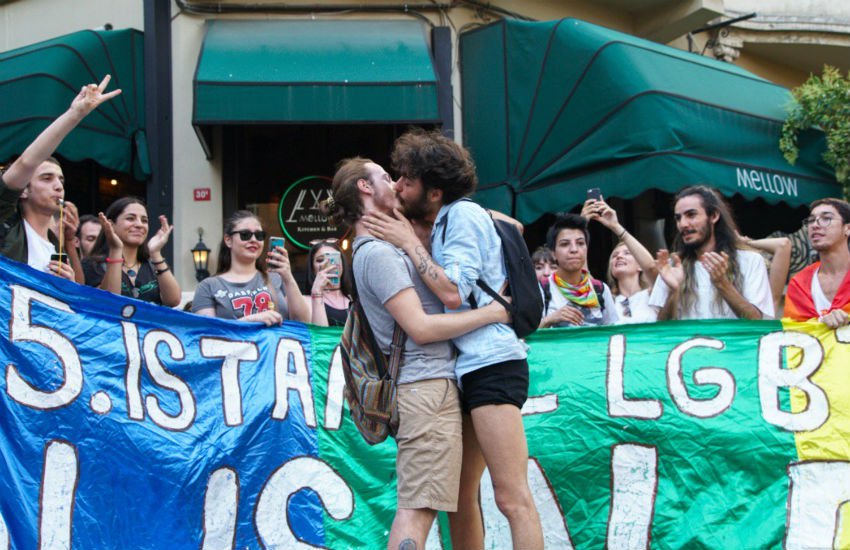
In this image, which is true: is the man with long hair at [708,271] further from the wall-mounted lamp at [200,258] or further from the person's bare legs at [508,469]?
the wall-mounted lamp at [200,258]

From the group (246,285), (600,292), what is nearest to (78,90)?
(246,285)

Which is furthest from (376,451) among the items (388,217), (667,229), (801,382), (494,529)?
(667,229)

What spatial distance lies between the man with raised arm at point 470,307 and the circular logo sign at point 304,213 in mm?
6175

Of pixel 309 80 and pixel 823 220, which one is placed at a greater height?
pixel 309 80

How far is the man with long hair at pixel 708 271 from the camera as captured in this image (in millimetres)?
4938

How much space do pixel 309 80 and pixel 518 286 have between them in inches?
228

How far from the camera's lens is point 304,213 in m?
9.69

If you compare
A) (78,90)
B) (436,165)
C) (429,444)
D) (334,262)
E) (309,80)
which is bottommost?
(429,444)

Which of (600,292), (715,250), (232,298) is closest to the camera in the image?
(715,250)

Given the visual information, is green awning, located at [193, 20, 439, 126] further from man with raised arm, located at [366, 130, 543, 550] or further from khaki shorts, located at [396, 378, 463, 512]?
khaki shorts, located at [396, 378, 463, 512]

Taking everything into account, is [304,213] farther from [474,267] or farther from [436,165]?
[474,267]

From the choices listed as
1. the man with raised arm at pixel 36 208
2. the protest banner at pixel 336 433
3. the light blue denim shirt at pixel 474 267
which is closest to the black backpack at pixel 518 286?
the light blue denim shirt at pixel 474 267

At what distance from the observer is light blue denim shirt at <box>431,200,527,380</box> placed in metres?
Result: 3.24

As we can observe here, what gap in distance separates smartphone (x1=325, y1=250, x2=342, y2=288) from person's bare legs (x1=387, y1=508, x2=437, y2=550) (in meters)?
2.67
